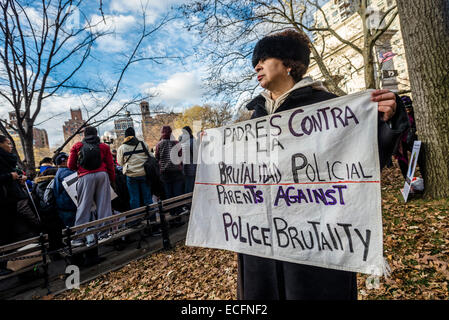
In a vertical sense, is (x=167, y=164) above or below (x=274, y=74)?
below

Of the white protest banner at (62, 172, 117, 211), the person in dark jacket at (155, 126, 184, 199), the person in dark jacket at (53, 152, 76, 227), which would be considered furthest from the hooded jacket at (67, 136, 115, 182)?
the person in dark jacket at (155, 126, 184, 199)

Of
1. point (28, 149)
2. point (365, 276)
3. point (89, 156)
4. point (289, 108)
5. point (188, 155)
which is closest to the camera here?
point (289, 108)

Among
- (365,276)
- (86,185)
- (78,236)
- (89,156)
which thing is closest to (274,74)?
(365,276)

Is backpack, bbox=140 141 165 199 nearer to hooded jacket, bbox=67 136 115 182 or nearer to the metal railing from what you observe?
the metal railing

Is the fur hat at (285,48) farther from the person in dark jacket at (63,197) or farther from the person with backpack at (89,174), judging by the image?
the person in dark jacket at (63,197)

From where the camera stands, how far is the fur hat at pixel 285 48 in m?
1.81

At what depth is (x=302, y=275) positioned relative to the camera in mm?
1588

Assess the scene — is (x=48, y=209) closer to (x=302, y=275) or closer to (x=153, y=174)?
(x=153, y=174)

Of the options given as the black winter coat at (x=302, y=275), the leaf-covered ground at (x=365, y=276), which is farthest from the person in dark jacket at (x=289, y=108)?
the leaf-covered ground at (x=365, y=276)

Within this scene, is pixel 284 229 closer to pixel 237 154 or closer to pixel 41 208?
pixel 237 154

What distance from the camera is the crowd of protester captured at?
4094mm

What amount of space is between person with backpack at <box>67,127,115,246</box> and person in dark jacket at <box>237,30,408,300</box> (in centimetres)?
360

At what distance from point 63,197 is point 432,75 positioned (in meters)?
6.94
